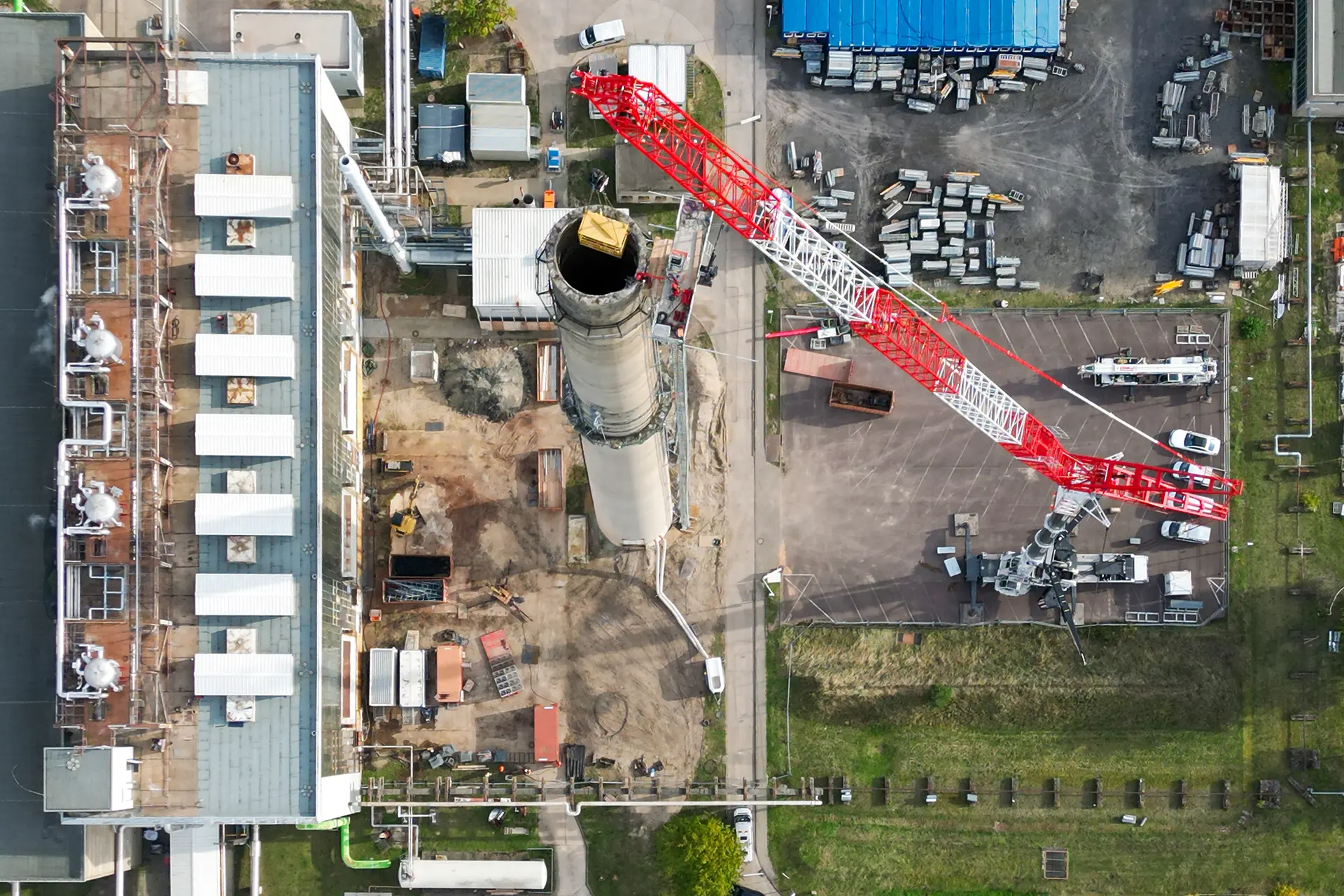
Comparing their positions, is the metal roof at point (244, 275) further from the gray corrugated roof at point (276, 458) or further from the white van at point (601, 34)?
the white van at point (601, 34)

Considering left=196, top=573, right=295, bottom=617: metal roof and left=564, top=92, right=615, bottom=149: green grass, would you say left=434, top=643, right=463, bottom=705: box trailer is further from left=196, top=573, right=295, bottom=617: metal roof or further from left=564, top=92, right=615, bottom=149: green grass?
left=564, top=92, right=615, bottom=149: green grass

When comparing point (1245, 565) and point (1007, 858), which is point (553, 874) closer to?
point (1007, 858)

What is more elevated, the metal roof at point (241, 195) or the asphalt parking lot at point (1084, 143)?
the asphalt parking lot at point (1084, 143)

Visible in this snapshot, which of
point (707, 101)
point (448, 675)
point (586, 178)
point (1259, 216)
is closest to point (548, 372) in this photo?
point (586, 178)

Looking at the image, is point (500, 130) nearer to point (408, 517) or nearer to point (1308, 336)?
point (408, 517)

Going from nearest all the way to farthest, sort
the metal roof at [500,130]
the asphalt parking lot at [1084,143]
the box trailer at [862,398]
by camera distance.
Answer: the metal roof at [500,130] → the box trailer at [862,398] → the asphalt parking lot at [1084,143]

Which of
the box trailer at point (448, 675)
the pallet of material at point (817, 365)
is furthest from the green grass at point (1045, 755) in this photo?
the box trailer at point (448, 675)

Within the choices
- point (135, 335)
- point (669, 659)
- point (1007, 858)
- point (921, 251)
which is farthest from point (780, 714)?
point (135, 335)
